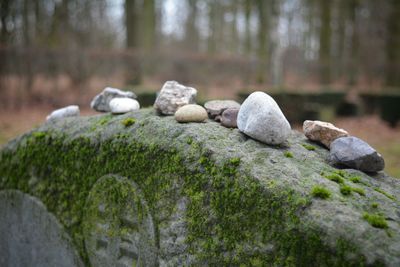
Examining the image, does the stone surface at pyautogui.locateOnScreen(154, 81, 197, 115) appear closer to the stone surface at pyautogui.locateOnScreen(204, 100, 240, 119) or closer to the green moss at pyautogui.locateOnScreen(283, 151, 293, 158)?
the stone surface at pyautogui.locateOnScreen(204, 100, 240, 119)

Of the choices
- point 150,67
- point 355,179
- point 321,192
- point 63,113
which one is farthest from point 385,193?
point 150,67

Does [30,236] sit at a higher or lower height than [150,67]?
lower

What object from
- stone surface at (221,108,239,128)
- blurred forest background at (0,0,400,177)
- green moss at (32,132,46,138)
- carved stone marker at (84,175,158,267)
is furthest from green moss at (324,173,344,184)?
blurred forest background at (0,0,400,177)

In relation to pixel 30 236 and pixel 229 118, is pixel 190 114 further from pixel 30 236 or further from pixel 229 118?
pixel 30 236

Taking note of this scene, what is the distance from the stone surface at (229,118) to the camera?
7.17 ft

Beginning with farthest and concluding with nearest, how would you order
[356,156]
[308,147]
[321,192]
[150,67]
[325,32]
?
1. [325,32]
2. [150,67]
3. [308,147]
4. [356,156]
5. [321,192]

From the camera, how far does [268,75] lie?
14008 mm

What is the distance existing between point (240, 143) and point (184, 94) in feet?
2.14

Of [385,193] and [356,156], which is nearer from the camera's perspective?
[385,193]

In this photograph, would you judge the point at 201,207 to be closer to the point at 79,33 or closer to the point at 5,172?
the point at 5,172

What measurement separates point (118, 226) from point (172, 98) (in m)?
0.85

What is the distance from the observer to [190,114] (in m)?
2.19

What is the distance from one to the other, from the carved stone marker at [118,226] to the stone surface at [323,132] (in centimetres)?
106

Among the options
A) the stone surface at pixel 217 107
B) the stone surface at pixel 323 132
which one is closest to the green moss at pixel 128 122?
the stone surface at pixel 217 107
